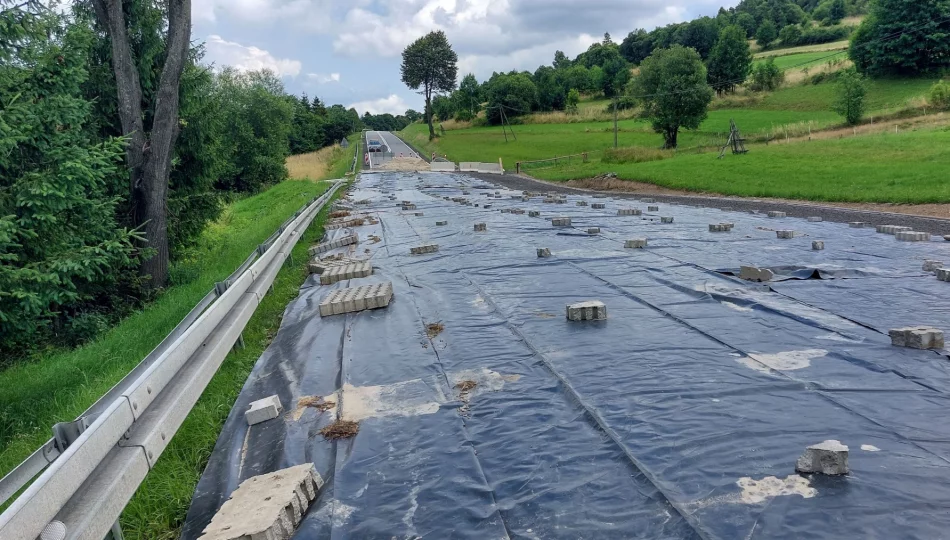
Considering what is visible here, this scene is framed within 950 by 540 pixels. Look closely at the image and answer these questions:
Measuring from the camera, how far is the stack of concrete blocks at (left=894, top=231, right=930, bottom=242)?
9797mm

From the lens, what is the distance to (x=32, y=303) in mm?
7785

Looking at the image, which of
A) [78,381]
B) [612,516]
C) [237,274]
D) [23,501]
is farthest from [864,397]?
[78,381]

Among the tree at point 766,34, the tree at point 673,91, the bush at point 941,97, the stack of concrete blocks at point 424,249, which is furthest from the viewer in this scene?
the tree at point 766,34

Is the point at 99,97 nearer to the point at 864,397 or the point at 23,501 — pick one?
the point at 23,501

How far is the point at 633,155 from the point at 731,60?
46.0 metres

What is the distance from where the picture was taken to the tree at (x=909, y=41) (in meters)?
57.1

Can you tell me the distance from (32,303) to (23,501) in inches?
268

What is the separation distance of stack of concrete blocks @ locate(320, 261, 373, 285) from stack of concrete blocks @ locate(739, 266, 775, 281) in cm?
512

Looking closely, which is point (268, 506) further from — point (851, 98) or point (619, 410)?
point (851, 98)

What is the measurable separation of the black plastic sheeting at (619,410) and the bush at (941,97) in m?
41.8

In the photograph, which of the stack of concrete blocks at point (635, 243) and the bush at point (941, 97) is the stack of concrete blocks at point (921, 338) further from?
the bush at point (941, 97)

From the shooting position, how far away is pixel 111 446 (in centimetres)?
307

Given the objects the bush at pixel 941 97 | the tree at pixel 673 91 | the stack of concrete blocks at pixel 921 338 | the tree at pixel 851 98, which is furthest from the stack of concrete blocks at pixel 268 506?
the bush at pixel 941 97

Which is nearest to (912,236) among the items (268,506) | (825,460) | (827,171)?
(825,460)
